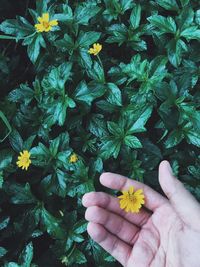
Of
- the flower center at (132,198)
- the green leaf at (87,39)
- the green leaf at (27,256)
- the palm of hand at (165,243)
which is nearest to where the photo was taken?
the palm of hand at (165,243)

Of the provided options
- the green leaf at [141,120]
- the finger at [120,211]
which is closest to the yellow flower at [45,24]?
the green leaf at [141,120]

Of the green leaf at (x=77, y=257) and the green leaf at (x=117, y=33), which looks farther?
the green leaf at (x=117, y=33)

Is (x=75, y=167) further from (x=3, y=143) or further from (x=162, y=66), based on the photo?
(x=162, y=66)

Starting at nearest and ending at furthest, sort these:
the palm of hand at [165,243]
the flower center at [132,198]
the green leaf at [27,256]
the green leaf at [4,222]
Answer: the palm of hand at [165,243] < the flower center at [132,198] < the green leaf at [27,256] < the green leaf at [4,222]

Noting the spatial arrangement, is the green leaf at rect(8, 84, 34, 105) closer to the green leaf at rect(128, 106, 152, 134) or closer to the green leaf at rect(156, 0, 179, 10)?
the green leaf at rect(128, 106, 152, 134)

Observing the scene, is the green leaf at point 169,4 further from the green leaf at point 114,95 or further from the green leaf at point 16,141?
the green leaf at point 16,141

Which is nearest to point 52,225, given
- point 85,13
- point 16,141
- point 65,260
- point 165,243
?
point 65,260

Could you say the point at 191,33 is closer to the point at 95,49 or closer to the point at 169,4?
the point at 169,4
